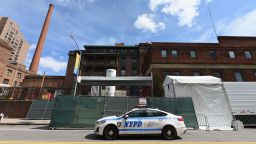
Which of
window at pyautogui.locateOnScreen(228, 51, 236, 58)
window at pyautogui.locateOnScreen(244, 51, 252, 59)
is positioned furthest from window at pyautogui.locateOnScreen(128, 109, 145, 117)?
window at pyautogui.locateOnScreen(244, 51, 252, 59)


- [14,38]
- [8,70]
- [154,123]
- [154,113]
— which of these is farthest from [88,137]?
[14,38]

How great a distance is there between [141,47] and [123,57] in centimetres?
666

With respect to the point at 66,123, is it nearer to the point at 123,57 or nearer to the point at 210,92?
the point at 210,92

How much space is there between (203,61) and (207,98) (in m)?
16.2

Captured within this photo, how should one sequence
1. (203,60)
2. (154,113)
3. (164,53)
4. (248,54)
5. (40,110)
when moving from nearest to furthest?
(154,113) → (40,110) → (203,60) → (164,53) → (248,54)

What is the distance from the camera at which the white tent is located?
530 inches

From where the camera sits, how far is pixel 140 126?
826 cm

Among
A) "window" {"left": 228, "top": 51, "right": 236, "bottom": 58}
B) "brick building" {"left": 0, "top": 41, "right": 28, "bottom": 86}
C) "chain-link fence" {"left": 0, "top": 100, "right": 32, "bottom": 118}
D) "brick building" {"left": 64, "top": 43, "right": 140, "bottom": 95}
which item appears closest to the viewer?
"chain-link fence" {"left": 0, "top": 100, "right": 32, "bottom": 118}

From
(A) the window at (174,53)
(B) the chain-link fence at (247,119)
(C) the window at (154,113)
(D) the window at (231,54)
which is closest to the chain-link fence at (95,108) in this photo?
(C) the window at (154,113)

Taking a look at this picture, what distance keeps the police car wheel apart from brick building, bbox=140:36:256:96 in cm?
1852

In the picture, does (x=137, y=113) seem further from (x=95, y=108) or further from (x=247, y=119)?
(x=247, y=119)

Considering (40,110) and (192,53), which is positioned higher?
(192,53)

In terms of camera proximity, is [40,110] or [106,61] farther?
[106,61]

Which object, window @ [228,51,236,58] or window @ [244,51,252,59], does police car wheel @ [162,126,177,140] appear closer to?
window @ [228,51,236,58]
